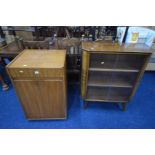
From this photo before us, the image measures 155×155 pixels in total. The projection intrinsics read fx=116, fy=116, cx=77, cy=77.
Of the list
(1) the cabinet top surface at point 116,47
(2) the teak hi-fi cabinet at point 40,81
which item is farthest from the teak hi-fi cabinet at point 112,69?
(2) the teak hi-fi cabinet at point 40,81

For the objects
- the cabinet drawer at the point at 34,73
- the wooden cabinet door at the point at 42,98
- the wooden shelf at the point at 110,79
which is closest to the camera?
the cabinet drawer at the point at 34,73

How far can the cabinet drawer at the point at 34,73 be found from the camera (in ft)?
3.47

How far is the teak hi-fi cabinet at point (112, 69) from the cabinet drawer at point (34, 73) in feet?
1.08

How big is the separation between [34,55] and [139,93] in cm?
176

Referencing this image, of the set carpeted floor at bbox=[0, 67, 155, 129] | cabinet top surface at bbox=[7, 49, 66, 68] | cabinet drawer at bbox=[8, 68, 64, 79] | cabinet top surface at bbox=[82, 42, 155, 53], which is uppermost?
cabinet top surface at bbox=[82, 42, 155, 53]

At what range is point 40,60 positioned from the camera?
1.17 metres

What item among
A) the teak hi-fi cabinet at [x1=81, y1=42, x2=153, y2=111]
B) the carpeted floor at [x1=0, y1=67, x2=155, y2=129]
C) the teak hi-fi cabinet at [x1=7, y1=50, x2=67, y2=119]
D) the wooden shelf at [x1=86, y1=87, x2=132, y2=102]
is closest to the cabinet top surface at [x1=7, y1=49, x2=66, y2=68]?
the teak hi-fi cabinet at [x1=7, y1=50, x2=67, y2=119]

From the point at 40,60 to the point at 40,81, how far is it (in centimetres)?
21

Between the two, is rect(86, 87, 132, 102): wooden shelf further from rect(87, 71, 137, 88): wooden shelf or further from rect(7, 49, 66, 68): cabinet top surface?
rect(7, 49, 66, 68): cabinet top surface

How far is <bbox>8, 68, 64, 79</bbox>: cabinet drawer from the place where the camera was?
1057 millimetres

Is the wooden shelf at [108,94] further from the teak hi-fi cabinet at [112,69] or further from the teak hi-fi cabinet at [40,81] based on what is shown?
the teak hi-fi cabinet at [40,81]

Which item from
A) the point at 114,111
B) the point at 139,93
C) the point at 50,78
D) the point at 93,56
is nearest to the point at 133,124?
the point at 114,111

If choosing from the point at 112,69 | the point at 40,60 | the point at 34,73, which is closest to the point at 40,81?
the point at 34,73

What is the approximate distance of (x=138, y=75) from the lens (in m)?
1.28
